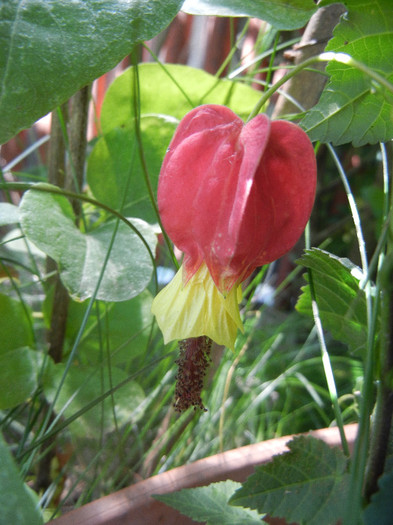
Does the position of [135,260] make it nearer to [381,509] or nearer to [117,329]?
[117,329]

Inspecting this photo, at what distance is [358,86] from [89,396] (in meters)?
0.33

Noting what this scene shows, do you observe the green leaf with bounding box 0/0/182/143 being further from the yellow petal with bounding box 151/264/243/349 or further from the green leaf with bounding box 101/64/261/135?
the green leaf with bounding box 101/64/261/135

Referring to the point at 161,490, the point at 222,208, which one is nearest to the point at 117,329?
the point at 161,490

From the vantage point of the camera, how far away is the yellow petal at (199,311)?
263 mm

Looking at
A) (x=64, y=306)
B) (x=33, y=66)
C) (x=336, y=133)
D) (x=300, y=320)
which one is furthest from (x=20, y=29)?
(x=300, y=320)

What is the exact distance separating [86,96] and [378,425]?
33 centimetres

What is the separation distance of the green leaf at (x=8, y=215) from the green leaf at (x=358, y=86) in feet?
0.71

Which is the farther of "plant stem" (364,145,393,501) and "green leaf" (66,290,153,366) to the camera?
"green leaf" (66,290,153,366)

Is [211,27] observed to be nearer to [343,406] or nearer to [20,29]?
[343,406]

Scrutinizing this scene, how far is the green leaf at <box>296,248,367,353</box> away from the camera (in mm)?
317

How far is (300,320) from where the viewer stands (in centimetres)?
104

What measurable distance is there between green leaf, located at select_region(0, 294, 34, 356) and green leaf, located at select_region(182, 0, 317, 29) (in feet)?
0.94

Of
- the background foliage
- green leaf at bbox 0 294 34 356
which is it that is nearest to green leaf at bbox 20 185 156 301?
the background foliage

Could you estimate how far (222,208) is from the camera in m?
0.26
